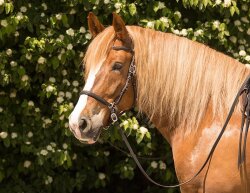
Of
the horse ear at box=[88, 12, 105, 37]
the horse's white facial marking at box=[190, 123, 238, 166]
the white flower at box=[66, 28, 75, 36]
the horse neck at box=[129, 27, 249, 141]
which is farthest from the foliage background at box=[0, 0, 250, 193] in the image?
the horse's white facial marking at box=[190, 123, 238, 166]

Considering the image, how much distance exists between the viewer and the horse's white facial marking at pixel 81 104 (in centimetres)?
265

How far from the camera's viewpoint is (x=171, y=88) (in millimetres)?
2760

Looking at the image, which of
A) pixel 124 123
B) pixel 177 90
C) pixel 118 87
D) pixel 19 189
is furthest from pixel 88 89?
pixel 19 189

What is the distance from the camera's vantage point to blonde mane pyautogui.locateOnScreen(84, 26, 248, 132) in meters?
2.72

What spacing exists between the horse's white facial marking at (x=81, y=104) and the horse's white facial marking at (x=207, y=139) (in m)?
0.56

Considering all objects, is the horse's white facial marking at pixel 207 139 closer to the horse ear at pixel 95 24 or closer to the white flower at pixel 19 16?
the horse ear at pixel 95 24

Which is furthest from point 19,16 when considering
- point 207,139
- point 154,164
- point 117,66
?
point 207,139

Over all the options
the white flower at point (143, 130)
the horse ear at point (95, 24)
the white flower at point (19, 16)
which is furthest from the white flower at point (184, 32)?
the horse ear at point (95, 24)

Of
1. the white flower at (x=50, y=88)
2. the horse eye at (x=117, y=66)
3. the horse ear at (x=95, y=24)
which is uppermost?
the horse ear at (x=95, y=24)

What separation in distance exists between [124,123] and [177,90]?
4.68 ft

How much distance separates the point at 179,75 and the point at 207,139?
0.33 metres

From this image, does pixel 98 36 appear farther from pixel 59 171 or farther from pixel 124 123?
pixel 59 171

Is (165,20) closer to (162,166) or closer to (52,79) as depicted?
(52,79)

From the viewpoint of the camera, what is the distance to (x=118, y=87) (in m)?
2.73
